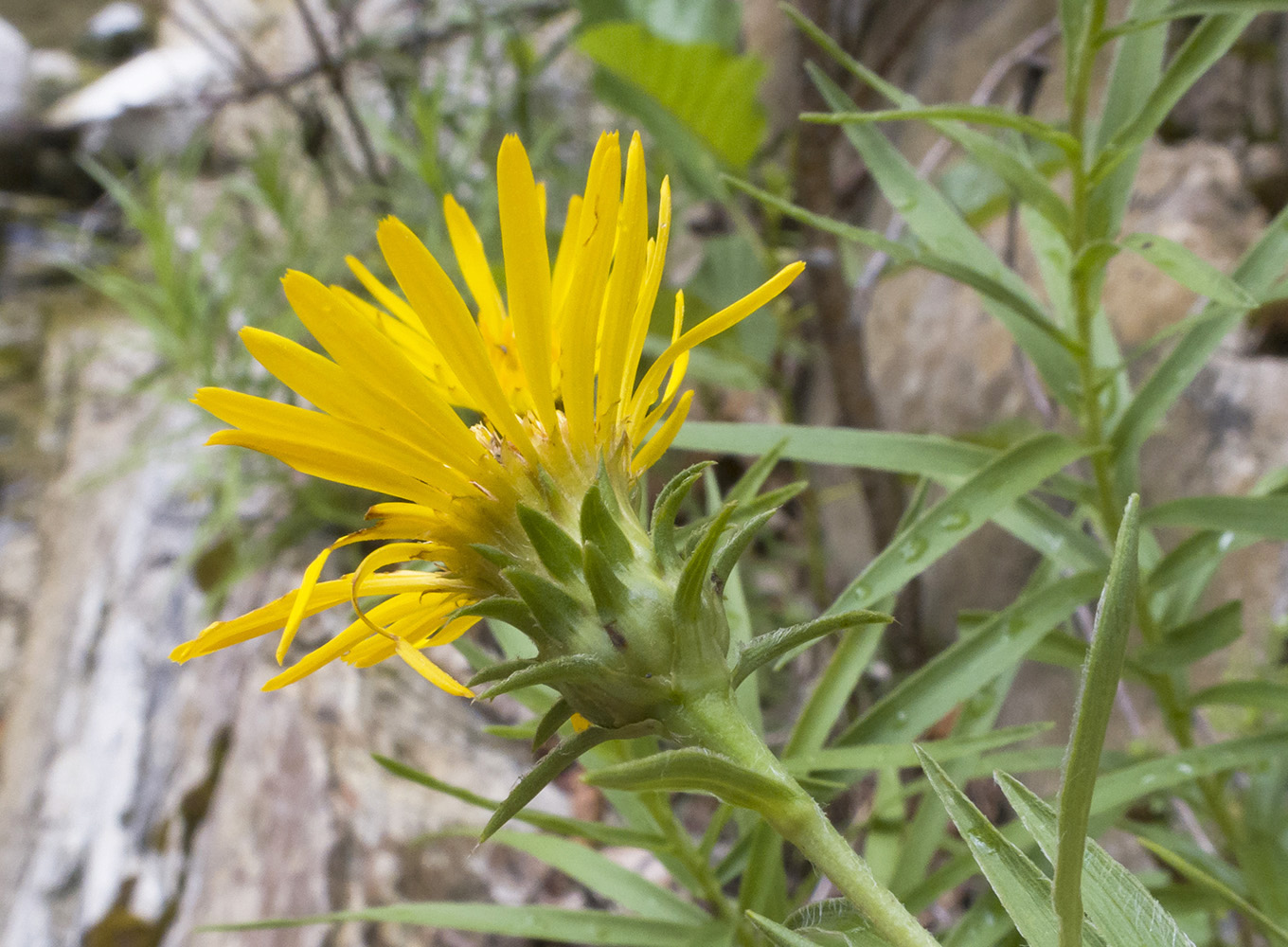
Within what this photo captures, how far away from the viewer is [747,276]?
1.17 metres

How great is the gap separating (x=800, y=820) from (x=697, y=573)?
0.08 meters

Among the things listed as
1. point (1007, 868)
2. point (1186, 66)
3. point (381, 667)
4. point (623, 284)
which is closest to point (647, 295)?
point (623, 284)

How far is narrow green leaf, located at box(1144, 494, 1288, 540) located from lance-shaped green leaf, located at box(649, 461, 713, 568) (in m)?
0.32

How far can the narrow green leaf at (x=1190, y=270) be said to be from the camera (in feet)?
1.22

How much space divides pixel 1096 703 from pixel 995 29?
150 centimetres

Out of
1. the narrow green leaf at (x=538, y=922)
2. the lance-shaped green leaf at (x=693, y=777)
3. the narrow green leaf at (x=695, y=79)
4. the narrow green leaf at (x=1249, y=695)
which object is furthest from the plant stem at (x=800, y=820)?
the narrow green leaf at (x=695, y=79)

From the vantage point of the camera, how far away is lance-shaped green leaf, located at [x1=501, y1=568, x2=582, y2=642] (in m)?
0.28

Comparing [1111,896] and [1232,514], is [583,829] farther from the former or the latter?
[1232,514]

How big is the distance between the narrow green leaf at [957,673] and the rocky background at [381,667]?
0.48 m

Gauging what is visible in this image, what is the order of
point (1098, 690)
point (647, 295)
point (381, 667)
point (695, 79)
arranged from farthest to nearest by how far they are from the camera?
point (381, 667) < point (695, 79) < point (647, 295) < point (1098, 690)

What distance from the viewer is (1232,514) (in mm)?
442

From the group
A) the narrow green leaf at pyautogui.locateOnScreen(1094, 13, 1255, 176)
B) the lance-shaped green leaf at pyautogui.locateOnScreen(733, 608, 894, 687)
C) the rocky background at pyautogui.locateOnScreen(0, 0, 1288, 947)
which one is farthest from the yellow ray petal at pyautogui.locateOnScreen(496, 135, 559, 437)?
the rocky background at pyautogui.locateOnScreen(0, 0, 1288, 947)

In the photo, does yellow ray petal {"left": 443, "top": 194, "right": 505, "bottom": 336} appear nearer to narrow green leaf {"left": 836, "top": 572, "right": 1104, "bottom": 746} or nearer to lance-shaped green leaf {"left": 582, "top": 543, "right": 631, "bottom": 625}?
lance-shaped green leaf {"left": 582, "top": 543, "right": 631, "bottom": 625}

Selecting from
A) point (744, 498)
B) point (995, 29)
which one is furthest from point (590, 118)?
point (744, 498)
